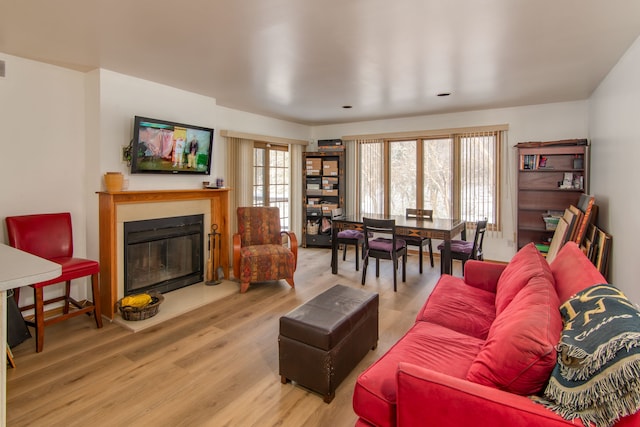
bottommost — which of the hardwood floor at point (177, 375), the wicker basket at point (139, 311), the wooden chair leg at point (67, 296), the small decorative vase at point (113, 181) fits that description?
the hardwood floor at point (177, 375)

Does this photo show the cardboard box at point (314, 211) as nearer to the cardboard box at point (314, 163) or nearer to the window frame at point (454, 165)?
the cardboard box at point (314, 163)

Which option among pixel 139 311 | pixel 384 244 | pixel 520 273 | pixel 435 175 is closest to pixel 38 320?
pixel 139 311

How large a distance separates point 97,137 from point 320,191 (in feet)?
12.7

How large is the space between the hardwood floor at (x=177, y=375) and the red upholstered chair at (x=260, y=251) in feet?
1.59

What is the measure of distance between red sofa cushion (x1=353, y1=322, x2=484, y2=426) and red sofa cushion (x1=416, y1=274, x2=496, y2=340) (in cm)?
13

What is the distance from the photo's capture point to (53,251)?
10.4 ft

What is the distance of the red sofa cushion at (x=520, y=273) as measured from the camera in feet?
6.54

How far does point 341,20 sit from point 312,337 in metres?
2.07

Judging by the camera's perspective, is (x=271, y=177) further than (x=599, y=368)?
Yes

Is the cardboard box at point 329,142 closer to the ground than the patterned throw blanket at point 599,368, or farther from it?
farther from it

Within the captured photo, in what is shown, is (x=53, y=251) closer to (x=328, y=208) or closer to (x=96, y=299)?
(x=96, y=299)

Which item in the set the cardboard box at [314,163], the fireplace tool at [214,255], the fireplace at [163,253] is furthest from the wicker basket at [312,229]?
the fireplace at [163,253]

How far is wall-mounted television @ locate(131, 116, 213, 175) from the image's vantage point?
3.55 metres

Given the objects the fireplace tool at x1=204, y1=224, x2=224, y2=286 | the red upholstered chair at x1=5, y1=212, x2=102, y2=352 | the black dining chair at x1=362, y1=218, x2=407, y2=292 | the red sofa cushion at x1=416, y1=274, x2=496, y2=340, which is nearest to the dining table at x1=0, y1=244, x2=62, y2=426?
the red upholstered chair at x1=5, y1=212, x2=102, y2=352
